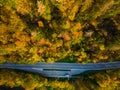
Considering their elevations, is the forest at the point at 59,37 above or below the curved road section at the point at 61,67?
above

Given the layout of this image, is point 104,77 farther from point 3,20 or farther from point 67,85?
point 3,20

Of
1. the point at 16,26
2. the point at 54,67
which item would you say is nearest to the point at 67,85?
the point at 54,67

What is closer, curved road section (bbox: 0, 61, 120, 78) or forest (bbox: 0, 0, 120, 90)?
forest (bbox: 0, 0, 120, 90)

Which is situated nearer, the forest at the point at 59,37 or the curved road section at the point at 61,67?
the forest at the point at 59,37

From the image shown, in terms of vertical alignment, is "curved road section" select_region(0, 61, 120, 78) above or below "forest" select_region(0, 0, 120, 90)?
below
